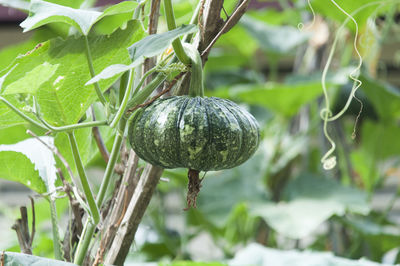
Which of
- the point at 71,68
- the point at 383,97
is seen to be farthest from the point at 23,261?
the point at 383,97

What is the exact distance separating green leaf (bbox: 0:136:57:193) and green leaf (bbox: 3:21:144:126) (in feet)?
0.22

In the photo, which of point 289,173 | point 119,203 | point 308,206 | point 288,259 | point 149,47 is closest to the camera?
point 149,47

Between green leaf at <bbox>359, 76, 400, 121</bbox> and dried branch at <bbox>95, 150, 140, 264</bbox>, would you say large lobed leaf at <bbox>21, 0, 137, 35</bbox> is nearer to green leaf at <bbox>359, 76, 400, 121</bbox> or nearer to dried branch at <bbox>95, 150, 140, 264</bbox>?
dried branch at <bbox>95, 150, 140, 264</bbox>

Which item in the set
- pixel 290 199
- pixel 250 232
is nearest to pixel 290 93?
pixel 290 199

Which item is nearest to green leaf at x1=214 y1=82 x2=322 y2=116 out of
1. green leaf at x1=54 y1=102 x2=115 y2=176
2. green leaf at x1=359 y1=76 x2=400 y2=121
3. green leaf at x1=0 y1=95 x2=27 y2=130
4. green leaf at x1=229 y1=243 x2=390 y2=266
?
green leaf at x1=359 y1=76 x2=400 y2=121

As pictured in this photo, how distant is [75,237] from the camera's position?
0.48 m

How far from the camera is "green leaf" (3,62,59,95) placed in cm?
36

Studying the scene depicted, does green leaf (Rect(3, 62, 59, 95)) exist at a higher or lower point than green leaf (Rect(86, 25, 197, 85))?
lower

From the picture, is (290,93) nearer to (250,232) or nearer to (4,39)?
(250,232)

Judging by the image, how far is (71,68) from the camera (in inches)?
17.2

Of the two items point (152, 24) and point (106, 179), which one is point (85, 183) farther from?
point (152, 24)

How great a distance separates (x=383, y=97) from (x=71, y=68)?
3.20ft

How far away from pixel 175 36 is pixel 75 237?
0.75 ft

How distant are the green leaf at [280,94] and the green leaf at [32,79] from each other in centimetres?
80
